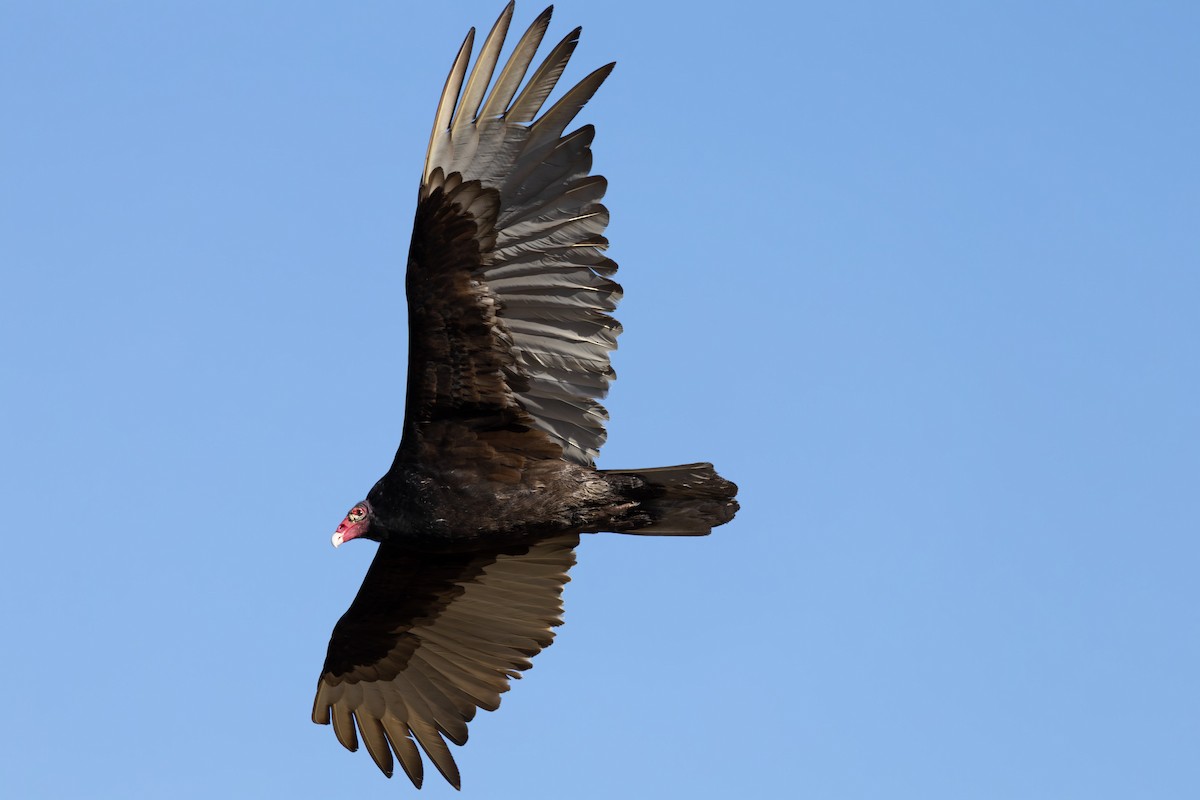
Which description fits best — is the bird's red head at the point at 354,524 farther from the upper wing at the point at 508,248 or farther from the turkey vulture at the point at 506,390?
the upper wing at the point at 508,248

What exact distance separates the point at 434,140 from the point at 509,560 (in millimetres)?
2351

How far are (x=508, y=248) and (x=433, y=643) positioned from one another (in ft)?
8.05

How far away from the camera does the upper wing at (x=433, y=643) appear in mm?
8578

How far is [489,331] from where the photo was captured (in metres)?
7.52

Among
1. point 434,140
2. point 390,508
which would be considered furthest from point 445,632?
point 434,140

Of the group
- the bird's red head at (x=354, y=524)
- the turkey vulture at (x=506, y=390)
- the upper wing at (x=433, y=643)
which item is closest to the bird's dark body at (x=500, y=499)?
the turkey vulture at (x=506, y=390)

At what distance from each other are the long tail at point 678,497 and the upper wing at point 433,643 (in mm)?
744

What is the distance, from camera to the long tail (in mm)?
7703

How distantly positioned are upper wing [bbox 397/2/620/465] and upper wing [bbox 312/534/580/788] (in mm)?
1223

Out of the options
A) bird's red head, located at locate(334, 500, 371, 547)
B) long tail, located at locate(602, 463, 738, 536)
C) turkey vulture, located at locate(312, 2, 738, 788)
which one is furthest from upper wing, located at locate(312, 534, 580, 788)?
long tail, located at locate(602, 463, 738, 536)

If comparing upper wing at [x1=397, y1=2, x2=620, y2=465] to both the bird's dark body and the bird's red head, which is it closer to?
the bird's dark body

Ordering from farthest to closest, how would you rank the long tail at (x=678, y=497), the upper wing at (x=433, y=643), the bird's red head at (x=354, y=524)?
the upper wing at (x=433, y=643) → the bird's red head at (x=354, y=524) → the long tail at (x=678, y=497)

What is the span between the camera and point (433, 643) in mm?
8797

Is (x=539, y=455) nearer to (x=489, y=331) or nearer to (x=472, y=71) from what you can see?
(x=489, y=331)
